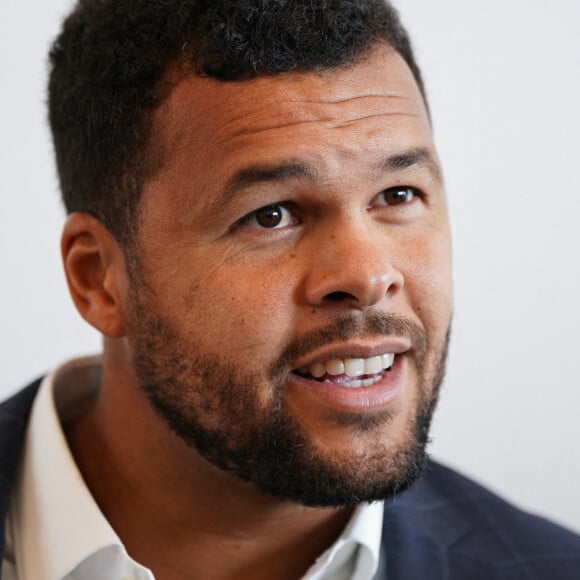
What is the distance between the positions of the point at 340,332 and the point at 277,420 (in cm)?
19

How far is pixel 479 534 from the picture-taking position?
216 centimetres

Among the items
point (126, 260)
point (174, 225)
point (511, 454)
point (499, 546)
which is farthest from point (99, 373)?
point (511, 454)

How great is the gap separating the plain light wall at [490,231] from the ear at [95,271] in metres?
0.76

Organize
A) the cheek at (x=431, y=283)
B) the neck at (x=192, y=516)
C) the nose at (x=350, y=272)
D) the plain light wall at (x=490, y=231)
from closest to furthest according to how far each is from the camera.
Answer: the nose at (x=350, y=272), the cheek at (x=431, y=283), the neck at (x=192, y=516), the plain light wall at (x=490, y=231)

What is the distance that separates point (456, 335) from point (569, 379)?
1.22 feet

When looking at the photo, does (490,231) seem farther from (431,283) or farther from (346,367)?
(346,367)

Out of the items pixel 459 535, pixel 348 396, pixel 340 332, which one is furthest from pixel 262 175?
pixel 459 535

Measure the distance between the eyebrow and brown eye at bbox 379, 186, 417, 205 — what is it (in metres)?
0.05

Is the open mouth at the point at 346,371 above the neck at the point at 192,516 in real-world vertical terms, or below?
above

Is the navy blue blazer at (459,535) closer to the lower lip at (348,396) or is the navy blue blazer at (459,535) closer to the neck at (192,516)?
the neck at (192,516)

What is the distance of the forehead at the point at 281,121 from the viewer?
177cm

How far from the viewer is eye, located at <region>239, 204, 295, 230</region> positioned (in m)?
1.83

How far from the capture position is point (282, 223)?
183 cm

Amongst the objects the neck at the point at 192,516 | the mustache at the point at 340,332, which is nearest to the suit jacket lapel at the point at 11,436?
the neck at the point at 192,516
